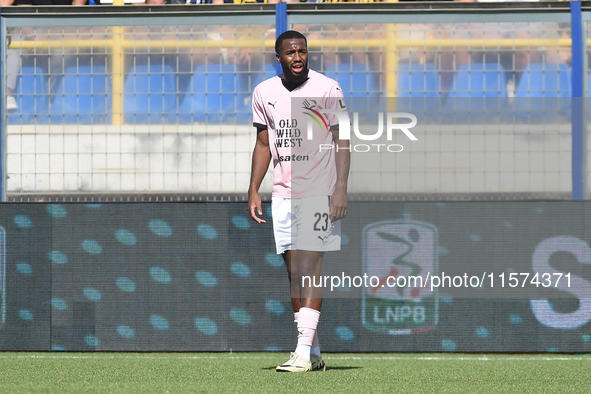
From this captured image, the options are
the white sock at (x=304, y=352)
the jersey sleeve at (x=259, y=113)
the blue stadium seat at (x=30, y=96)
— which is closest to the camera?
the white sock at (x=304, y=352)

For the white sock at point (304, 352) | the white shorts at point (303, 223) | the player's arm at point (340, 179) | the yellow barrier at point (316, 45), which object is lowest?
the white sock at point (304, 352)

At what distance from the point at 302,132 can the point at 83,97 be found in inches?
85.0

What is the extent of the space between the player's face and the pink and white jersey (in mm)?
106

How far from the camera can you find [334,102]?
536cm

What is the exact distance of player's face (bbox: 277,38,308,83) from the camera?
17.3ft

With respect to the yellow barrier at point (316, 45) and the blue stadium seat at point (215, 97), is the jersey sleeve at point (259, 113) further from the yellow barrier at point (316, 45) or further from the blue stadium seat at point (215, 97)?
the yellow barrier at point (316, 45)

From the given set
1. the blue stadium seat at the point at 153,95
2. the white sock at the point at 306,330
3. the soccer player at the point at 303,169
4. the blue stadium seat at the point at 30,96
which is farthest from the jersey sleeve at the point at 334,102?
the blue stadium seat at the point at 30,96

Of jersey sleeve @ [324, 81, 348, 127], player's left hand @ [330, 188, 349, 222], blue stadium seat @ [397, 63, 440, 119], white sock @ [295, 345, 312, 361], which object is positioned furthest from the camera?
blue stadium seat @ [397, 63, 440, 119]

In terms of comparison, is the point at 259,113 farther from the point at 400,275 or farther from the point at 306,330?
the point at 400,275

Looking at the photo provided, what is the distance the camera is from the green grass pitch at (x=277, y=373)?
14.7 feet

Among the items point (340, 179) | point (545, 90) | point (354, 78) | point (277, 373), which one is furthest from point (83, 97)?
point (545, 90)

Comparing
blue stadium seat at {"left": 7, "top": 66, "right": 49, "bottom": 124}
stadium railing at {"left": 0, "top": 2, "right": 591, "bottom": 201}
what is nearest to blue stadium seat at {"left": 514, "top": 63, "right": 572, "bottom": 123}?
stadium railing at {"left": 0, "top": 2, "right": 591, "bottom": 201}

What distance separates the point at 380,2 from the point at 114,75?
190cm

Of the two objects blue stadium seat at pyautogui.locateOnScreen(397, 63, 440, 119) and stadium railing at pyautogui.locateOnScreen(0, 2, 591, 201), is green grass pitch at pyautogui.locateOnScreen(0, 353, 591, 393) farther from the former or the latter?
blue stadium seat at pyautogui.locateOnScreen(397, 63, 440, 119)
